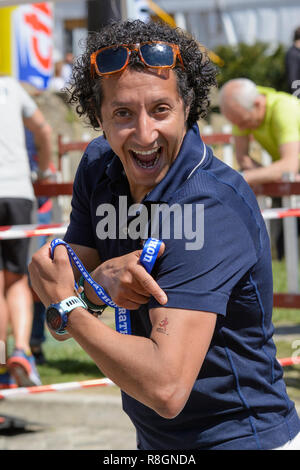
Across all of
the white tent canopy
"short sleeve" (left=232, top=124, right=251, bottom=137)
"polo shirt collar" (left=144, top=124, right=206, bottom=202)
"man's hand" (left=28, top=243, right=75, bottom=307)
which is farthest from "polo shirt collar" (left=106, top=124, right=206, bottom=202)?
the white tent canopy

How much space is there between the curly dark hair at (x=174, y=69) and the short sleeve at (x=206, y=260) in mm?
396

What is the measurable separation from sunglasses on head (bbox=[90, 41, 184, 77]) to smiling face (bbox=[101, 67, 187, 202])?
2 cm

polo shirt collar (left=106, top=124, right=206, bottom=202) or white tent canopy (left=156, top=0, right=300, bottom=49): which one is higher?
white tent canopy (left=156, top=0, right=300, bottom=49)

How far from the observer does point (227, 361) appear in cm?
183

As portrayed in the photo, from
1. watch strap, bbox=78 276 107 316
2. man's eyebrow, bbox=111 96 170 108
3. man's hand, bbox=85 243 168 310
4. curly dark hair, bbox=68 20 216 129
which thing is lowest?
watch strap, bbox=78 276 107 316

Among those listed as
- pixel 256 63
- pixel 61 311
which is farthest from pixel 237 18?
pixel 61 311

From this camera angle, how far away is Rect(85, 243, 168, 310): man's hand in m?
1.68

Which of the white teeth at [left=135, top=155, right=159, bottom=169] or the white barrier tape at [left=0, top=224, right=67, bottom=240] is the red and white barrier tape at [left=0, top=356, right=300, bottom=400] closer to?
the white barrier tape at [left=0, top=224, right=67, bottom=240]

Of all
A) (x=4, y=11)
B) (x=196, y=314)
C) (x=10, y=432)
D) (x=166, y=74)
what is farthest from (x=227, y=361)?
(x=4, y=11)

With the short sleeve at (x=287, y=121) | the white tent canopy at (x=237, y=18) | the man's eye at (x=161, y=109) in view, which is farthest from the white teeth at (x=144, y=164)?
the white tent canopy at (x=237, y=18)

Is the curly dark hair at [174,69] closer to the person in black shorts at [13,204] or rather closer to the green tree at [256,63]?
the person in black shorts at [13,204]

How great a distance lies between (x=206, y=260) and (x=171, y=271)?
82 mm

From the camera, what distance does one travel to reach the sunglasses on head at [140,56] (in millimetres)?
1864

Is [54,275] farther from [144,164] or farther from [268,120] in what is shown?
[268,120]
